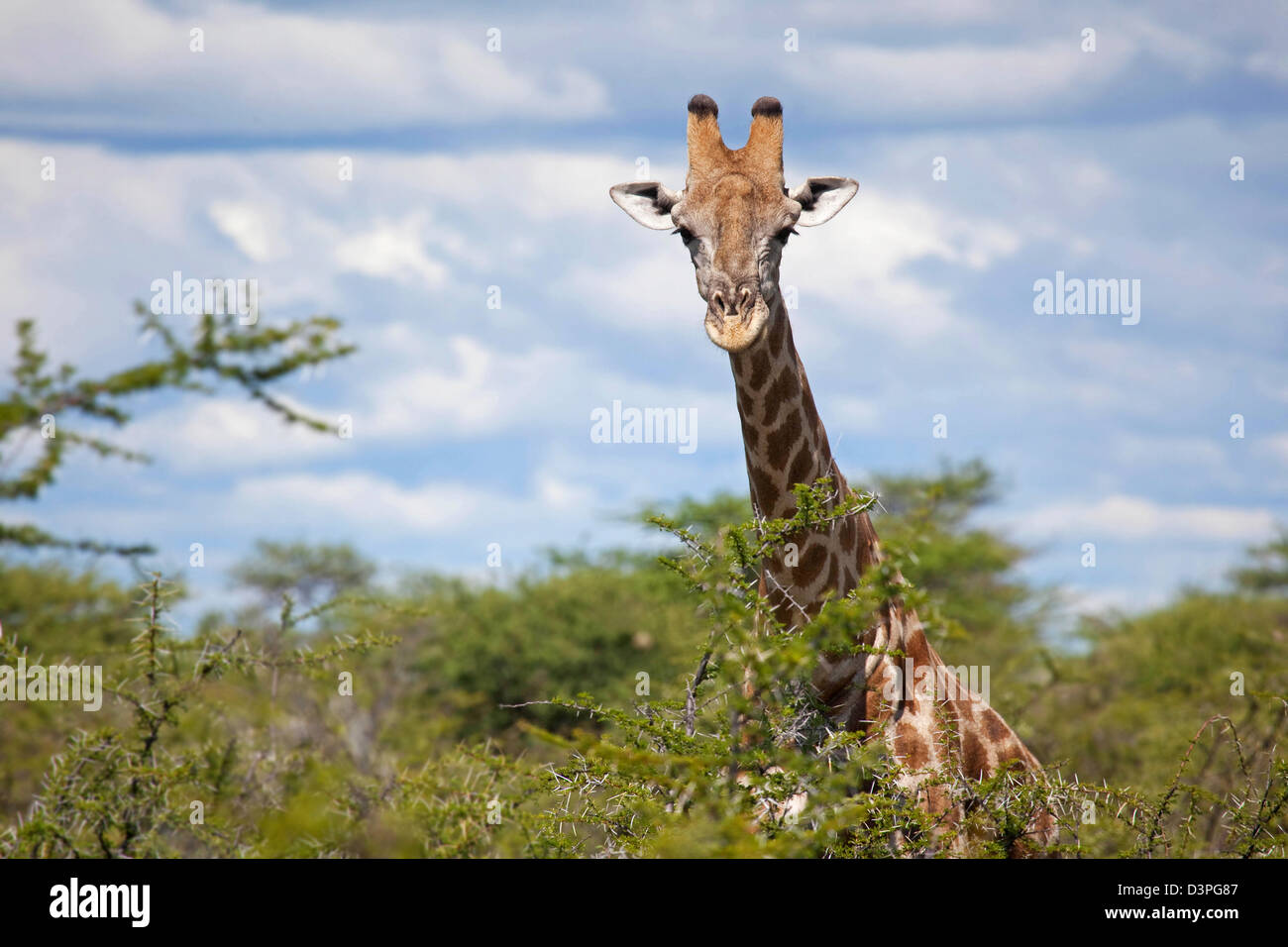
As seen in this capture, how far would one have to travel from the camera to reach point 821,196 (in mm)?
5977

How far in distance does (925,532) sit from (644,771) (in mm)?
1475

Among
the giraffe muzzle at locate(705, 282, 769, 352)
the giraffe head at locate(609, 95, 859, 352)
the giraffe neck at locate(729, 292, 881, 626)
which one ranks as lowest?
the giraffe neck at locate(729, 292, 881, 626)

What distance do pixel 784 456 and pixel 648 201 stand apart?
1.43m

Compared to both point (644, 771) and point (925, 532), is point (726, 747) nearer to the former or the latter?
point (644, 771)

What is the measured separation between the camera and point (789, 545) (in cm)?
570

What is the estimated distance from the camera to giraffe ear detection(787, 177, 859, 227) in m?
5.90
